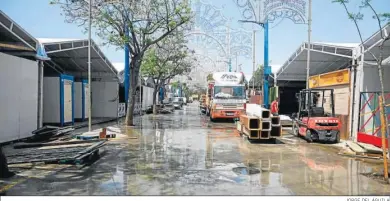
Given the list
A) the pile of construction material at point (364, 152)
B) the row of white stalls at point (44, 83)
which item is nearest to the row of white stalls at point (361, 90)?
the pile of construction material at point (364, 152)

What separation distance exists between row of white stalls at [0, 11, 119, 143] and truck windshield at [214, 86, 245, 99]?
7.59m

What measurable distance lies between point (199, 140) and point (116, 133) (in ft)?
Result: 13.0

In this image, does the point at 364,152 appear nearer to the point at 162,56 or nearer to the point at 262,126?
the point at 262,126

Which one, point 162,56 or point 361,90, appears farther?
point 162,56

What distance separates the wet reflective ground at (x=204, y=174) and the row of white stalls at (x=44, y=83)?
12.3 feet

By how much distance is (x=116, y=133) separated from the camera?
15.8m

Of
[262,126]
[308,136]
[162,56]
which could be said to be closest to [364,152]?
[308,136]

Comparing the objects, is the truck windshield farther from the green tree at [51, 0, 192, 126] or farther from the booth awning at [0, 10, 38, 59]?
the booth awning at [0, 10, 38, 59]

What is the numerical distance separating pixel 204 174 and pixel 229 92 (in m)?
16.4

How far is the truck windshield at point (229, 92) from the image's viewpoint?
24.0 metres

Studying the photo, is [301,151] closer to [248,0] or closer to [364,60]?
[364,60]

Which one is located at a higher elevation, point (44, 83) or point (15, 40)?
point (15, 40)

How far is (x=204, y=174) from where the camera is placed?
8.13 meters

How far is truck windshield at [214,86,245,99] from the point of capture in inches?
946
